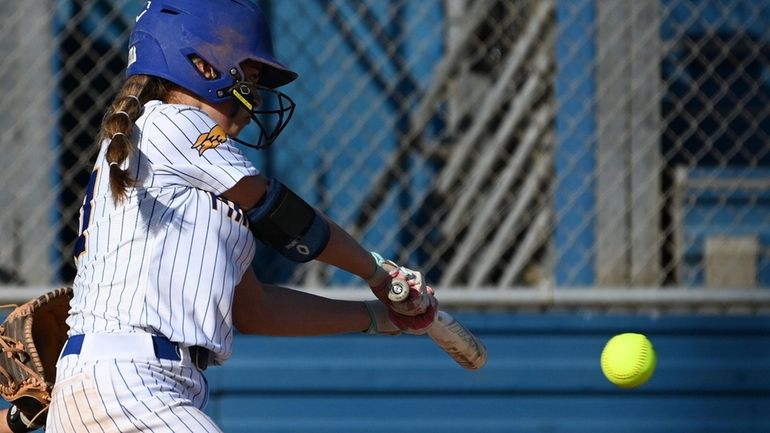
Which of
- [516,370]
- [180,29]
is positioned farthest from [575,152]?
[180,29]

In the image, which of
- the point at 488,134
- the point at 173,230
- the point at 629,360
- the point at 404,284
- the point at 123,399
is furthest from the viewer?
the point at 488,134

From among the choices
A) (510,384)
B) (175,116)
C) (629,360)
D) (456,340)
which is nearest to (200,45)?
(175,116)

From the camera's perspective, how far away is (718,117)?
507cm

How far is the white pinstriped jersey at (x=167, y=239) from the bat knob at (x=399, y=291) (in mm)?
395

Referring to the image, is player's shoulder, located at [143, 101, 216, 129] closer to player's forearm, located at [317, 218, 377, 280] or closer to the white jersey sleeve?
the white jersey sleeve

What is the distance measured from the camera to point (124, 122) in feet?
8.55

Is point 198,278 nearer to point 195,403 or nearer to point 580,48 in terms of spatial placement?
point 195,403

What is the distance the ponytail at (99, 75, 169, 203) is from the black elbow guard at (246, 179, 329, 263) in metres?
0.30

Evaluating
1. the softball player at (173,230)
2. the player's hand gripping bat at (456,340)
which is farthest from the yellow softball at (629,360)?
the softball player at (173,230)

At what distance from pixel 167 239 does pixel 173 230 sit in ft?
0.08

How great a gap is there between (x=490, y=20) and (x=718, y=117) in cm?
108

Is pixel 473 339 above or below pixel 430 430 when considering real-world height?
above

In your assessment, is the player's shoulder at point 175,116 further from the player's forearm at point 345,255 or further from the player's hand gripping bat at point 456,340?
the player's hand gripping bat at point 456,340

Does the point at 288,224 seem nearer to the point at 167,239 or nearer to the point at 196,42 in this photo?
the point at 167,239
